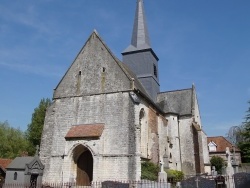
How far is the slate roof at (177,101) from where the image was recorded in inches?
1133

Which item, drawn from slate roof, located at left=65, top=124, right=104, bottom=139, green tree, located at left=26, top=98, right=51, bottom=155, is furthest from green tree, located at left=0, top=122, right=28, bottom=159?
slate roof, located at left=65, top=124, right=104, bottom=139

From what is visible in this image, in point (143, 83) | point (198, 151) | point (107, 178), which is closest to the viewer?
point (107, 178)

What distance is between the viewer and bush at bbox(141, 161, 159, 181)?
59.8 ft

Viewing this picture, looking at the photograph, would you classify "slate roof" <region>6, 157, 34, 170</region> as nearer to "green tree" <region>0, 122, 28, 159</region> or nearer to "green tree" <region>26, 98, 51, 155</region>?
"green tree" <region>26, 98, 51, 155</region>

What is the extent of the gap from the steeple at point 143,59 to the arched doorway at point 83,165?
36.4ft

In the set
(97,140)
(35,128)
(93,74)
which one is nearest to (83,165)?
(97,140)

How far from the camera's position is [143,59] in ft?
96.1

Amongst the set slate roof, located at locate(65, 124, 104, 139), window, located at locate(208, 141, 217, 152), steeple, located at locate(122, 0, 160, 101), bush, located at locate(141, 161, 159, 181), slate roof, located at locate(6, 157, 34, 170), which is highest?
steeple, located at locate(122, 0, 160, 101)

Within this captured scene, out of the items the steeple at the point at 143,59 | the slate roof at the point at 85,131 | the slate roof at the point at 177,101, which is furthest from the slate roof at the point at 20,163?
the slate roof at the point at 177,101

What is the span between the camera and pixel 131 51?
29891mm

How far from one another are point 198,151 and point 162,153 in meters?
4.71

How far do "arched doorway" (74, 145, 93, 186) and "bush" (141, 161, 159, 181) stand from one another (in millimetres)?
4042

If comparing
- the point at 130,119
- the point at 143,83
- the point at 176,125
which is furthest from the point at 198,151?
the point at 130,119

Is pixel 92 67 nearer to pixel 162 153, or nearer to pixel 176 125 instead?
pixel 162 153
